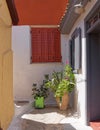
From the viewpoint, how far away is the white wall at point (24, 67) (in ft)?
38.7

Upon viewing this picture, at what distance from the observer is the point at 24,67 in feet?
38.9

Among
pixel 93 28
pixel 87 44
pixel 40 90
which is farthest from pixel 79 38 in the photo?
pixel 40 90

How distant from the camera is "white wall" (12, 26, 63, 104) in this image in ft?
38.7

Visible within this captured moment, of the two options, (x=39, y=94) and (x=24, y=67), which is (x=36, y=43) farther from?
(x=39, y=94)

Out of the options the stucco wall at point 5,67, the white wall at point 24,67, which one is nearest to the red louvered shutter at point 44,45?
the white wall at point 24,67

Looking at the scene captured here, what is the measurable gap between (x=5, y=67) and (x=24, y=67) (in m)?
5.83

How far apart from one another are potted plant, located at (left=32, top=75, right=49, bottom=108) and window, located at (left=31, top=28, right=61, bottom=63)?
1017 mm

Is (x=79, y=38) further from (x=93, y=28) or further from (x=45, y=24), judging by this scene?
(x=45, y=24)

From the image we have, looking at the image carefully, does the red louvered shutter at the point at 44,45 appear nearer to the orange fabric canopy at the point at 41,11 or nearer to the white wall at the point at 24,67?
the white wall at the point at 24,67

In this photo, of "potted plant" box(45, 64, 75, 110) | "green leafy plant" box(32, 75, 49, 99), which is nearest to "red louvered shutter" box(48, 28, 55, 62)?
"green leafy plant" box(32, 75, 49, 99)

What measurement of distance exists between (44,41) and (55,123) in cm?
492

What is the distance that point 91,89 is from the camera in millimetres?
7043

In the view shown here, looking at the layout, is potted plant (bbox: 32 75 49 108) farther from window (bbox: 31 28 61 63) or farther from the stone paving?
window (bbox: 31 28 61 63)

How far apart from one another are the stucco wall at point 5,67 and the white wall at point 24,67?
199 inches
